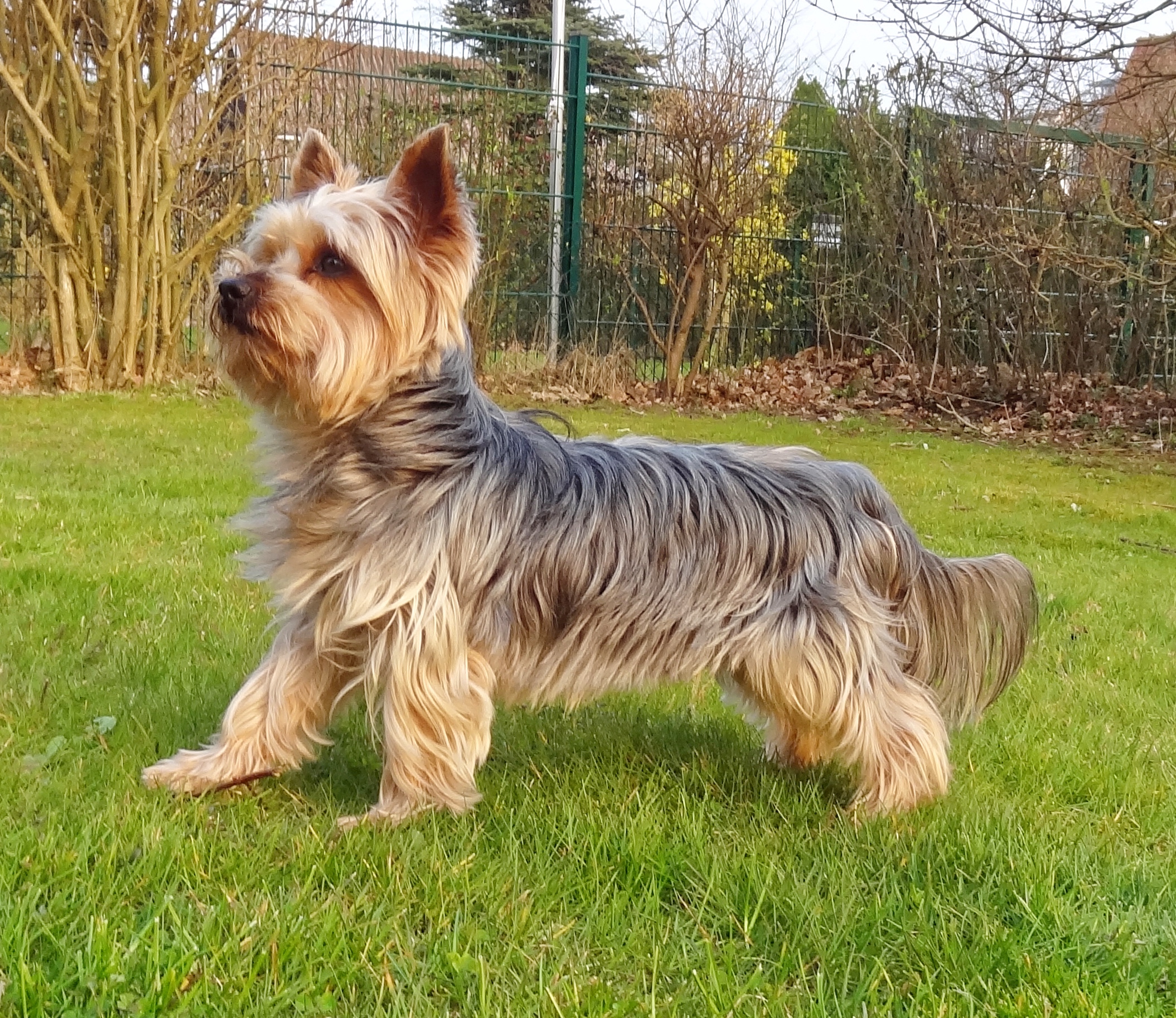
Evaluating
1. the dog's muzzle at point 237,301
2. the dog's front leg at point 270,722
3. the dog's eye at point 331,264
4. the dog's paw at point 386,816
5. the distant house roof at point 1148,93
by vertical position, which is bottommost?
the dog's paw at point 386,816

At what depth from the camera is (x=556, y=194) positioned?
15320 mm

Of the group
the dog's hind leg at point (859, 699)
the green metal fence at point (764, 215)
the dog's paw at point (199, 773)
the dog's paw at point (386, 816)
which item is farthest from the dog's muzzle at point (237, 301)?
the green metal fence at point (764, 215)

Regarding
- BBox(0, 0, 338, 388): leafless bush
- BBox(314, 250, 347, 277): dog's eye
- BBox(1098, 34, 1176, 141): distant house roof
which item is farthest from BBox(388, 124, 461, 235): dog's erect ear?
BBox(0, 0, 338, 388): leafless bush

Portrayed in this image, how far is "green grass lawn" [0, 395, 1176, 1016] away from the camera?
8.25 feet

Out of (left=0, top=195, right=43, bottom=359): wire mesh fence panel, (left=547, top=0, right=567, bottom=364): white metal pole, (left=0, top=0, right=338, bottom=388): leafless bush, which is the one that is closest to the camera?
(left=0, top=0, right=338, bottom=388): leafless bush

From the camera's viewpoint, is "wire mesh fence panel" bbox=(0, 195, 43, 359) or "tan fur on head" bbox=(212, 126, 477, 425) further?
"wire mesh fence panel" bbox=(0, 195, 43, 359)

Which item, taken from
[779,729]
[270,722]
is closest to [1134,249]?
[779,729]

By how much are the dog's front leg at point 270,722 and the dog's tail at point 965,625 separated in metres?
1.95

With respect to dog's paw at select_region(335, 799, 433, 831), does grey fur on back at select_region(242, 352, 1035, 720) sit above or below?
above

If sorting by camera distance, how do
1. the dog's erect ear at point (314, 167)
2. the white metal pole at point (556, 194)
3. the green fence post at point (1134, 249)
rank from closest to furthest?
the dog's erect ear at point (314, 167) → the green fence post at point (1134, 249) → the white metal pole at point (556, 194)

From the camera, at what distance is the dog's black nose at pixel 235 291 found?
325 centimetres

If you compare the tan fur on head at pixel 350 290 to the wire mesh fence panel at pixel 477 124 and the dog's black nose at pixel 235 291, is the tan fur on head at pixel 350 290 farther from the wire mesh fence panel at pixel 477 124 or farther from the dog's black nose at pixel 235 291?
the wire mesh fence panel at pixel 477 124

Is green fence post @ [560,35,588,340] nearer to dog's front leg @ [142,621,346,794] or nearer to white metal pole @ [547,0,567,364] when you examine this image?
white metal pole @ [547,0,567,364]

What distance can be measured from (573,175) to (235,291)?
12775 millimetres
